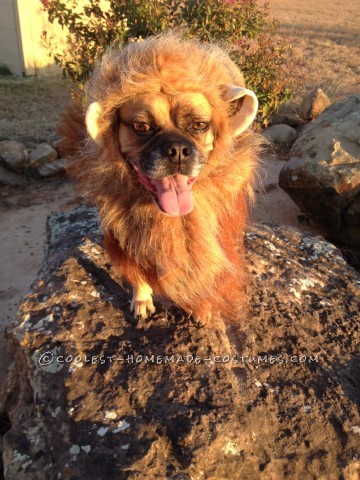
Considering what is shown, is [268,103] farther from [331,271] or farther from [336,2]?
[336,2]

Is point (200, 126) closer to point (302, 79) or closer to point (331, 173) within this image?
point (331, 173)

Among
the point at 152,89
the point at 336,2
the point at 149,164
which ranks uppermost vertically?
the point at 152,89

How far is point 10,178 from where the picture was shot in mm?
6652

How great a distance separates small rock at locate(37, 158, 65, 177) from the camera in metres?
6.79

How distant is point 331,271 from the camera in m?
3.40

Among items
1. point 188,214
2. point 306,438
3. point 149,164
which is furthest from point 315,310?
point 149,164

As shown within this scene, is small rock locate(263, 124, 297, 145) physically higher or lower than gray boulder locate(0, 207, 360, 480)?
lower

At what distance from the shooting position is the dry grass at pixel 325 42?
10633 millimetres

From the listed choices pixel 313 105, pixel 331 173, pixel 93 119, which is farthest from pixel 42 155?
pixel 93 119

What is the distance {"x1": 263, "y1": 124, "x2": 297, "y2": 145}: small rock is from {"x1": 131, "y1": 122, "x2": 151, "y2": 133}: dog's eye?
5.68 meters

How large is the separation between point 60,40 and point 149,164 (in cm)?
901

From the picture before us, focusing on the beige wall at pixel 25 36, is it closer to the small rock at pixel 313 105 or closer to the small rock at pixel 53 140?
the small rock at pixel 53 140

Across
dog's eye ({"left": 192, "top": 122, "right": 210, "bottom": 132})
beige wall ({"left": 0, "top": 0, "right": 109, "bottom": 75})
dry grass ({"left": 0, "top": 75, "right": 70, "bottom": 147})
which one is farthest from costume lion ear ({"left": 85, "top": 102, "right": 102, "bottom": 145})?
beige wall ({"left": 0, "top": 0, "right": 109, "bottom": 75})

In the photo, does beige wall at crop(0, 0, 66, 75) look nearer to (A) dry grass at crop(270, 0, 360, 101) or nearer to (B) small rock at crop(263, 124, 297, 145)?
(B) small rock at crop(263, 124, 297, 145)
